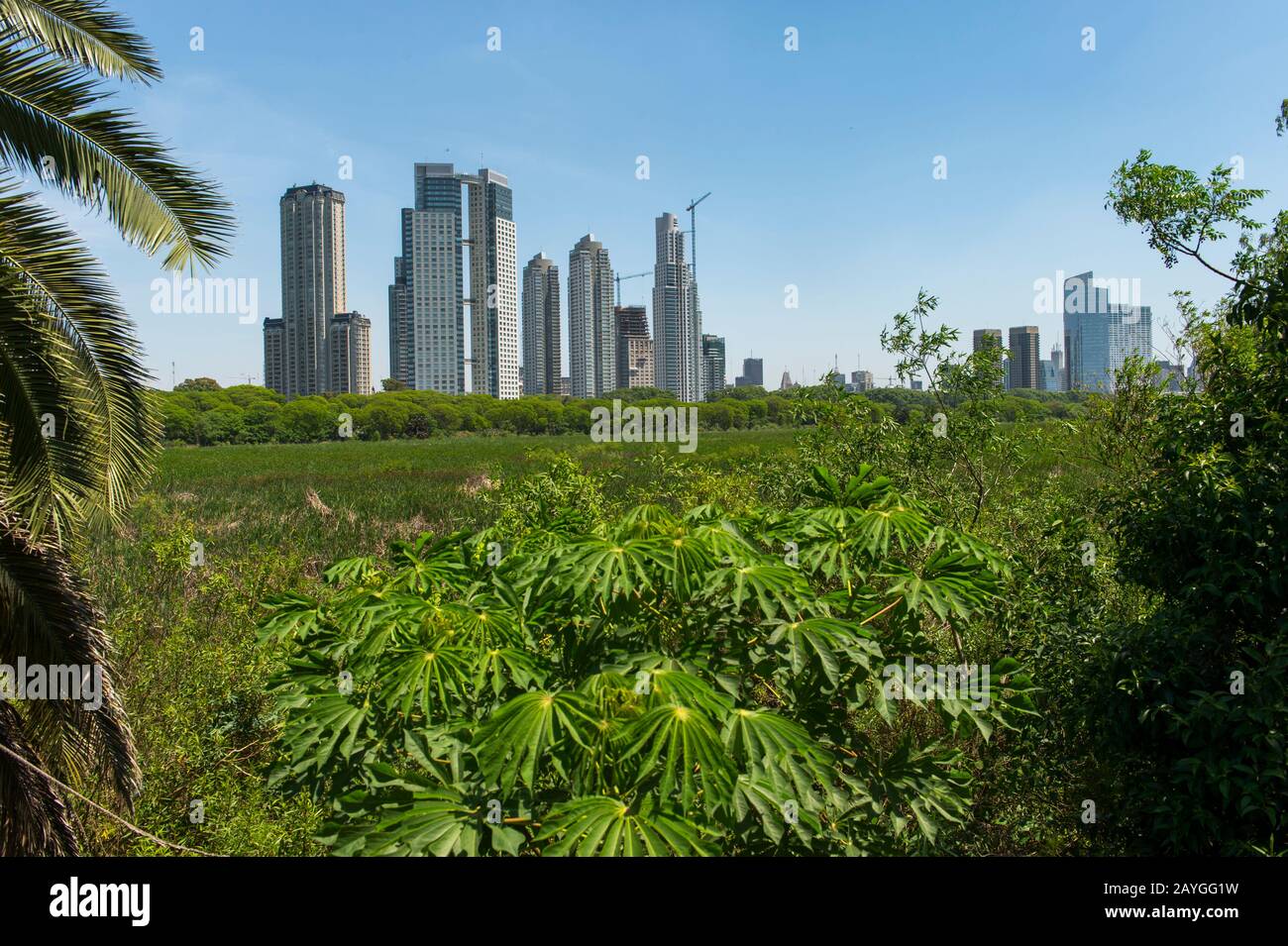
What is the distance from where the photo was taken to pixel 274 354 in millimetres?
62000

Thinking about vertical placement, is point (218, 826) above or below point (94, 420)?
below

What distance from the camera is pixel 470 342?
5553 centimetres

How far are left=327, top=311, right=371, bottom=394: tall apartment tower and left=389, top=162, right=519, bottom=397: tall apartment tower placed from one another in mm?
5541

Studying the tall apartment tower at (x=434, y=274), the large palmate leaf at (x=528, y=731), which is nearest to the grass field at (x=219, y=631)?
the large palmate leaf at (x=528, y=731)

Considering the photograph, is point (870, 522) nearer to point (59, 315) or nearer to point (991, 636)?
point (991, 636)

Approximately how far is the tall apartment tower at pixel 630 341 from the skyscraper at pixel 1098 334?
1142 inches

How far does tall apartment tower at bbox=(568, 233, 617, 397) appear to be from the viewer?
4303 cm

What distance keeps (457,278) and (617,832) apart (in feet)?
165

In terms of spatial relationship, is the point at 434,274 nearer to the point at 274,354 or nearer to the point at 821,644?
the point at 274,354

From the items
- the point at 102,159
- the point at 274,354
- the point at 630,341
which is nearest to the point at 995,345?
the point at 102,159
